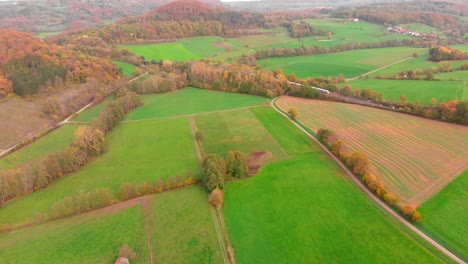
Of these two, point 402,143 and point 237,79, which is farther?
point 237,79

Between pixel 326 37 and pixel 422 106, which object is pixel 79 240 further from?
pixel 326 37

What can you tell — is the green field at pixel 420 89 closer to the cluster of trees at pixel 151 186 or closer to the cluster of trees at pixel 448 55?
the cluster of trees at pixel 448 55

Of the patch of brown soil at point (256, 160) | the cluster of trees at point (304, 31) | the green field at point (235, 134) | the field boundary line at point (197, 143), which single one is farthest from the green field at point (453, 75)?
the field boundary line at point (197, 143)

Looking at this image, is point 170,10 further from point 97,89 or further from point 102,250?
point 102,250

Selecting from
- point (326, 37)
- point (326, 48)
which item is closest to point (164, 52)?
point (326, 48)

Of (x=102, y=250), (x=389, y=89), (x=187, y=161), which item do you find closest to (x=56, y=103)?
(x=187, y=161)

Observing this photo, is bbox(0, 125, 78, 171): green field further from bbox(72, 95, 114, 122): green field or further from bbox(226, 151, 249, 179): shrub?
bbox(226, 151, 249, 179): shrub
